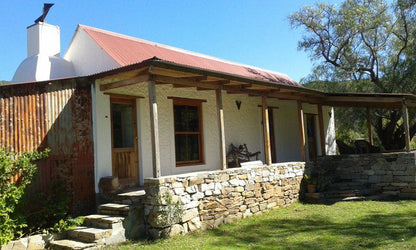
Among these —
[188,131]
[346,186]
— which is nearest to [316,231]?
[346,186]

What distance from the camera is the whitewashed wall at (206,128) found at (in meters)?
7.24

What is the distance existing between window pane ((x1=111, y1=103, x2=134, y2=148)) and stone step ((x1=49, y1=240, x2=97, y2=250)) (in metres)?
2.48

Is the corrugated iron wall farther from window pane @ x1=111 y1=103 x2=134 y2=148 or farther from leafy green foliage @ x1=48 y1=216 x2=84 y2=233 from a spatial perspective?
window pane @ x1=111 y1=103 x2=134 y2=148

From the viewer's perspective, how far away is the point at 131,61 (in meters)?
8.50

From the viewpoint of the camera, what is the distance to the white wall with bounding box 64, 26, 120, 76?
8430 mm

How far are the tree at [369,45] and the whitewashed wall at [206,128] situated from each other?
3.94m

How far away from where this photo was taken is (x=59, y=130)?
22.5ft

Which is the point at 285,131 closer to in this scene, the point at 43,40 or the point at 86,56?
the point at 86,56

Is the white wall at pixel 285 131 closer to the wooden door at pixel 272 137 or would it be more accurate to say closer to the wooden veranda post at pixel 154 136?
the wooden door at pixel 272 137

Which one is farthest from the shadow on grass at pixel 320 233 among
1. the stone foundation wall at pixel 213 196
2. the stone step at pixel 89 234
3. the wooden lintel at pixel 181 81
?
the wooden lintel at pixel 181 81

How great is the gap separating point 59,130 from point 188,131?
11.5 ft

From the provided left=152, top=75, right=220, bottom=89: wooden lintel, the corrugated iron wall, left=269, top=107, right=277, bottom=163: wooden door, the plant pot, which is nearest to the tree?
A: left=269, top=107, right=277, bottom=163: wooden door

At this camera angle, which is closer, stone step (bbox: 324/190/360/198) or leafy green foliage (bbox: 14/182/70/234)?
leafy green foliage (bbox: 14/182/70/234)

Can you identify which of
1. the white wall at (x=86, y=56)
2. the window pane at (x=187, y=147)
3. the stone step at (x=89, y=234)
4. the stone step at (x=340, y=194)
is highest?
the white wall at (x=86, y=56)
